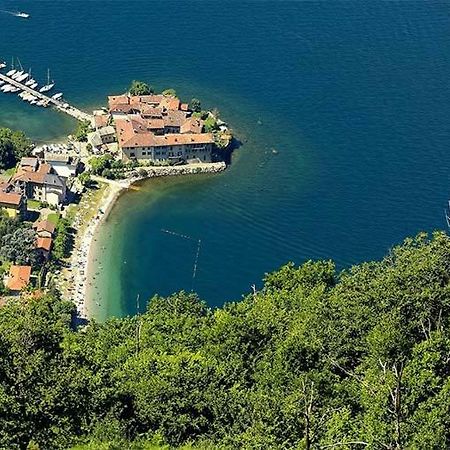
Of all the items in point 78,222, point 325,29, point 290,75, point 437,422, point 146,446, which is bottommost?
point 146,446

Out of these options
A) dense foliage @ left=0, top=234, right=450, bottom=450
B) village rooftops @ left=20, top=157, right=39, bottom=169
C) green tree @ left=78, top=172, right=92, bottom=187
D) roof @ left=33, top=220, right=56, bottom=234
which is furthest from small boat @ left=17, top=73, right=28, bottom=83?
dense foliage @ left=0, top=234, right=450, bottom=450

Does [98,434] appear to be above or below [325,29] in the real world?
below

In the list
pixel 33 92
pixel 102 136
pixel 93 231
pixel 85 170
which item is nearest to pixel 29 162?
pixel 85 170

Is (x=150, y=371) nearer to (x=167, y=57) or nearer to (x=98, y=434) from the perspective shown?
(x=98, y=434)

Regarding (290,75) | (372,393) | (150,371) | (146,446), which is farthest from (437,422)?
(290,75)

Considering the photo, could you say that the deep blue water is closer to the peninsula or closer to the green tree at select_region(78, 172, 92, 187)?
the peninsula

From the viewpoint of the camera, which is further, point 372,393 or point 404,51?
point 404,51
